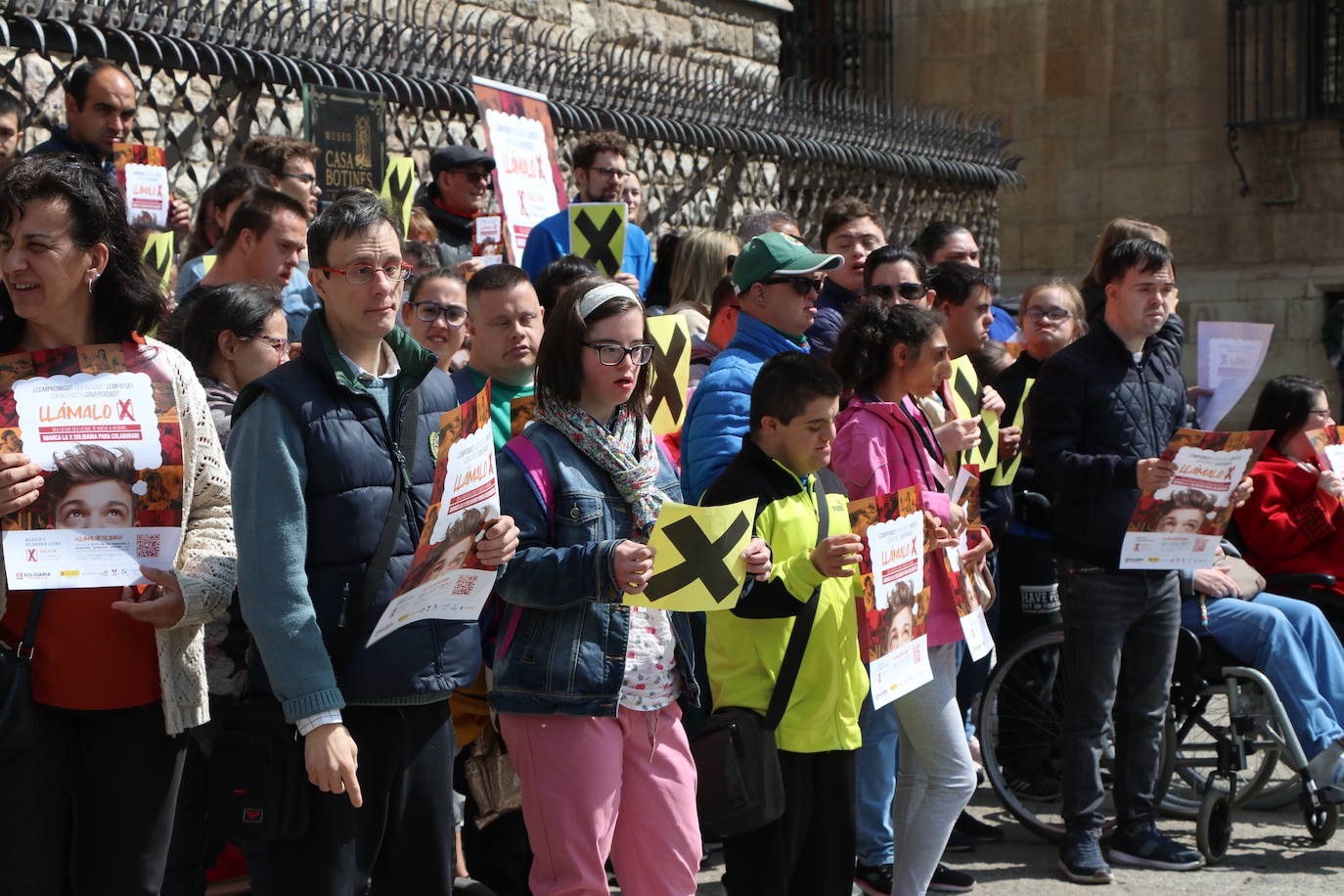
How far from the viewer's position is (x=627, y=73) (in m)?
11.2

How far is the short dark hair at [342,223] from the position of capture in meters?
3.50

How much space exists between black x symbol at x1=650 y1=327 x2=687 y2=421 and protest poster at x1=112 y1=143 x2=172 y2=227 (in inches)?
85.0

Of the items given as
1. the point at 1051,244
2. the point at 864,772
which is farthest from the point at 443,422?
the point at 1051,244

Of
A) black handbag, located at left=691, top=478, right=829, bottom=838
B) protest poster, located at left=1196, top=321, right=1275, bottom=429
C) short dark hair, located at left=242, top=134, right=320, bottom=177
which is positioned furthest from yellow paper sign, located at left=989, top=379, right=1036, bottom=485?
short dark hair, located at left=242, top=134, right=320, bottom=177

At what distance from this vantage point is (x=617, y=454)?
12.7 ft

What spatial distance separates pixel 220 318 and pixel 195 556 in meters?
1.39

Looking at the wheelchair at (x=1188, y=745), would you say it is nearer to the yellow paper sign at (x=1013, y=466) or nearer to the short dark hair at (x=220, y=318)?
the yellow paper sign at (x=1013, y=466)

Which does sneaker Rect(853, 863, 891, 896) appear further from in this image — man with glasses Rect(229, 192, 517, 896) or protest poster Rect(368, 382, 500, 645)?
protest poster Rect(368, 382, 500, 645)

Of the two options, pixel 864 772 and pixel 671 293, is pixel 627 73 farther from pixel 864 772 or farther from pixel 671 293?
pixel 864 772

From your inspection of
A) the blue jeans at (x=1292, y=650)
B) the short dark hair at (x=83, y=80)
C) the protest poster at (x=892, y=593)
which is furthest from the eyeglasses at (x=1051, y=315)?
the short dark hair at (x=83, y=80)

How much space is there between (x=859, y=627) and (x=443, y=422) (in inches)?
60.5

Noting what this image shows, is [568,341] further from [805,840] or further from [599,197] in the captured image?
[599,197]

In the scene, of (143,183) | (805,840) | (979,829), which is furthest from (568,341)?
(979,829)

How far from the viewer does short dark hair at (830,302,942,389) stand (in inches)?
195
